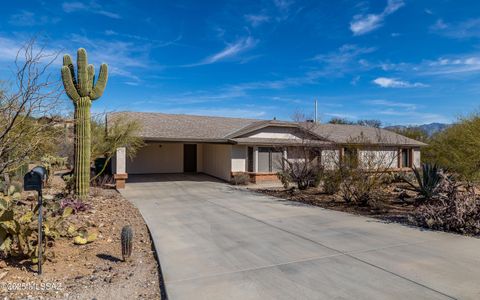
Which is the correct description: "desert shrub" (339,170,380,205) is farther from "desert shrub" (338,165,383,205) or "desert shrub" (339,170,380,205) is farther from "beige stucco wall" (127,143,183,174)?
"beige stucco wall" (127,143,183,174)

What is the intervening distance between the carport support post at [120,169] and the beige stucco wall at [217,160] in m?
6.09

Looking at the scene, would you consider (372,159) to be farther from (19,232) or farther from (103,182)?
(103,182)

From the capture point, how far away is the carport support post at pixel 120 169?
15.6 m

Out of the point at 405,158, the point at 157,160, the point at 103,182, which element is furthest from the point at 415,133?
the point at 103,182

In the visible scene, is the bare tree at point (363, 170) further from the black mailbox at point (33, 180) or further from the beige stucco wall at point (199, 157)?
the beige stucco wall at point (199, 157)

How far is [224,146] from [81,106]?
10.3m

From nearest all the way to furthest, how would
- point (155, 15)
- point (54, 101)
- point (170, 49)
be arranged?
1. point (54, 101)
2. point (155, 15)
3. point (170, 49)

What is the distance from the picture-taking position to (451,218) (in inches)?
288

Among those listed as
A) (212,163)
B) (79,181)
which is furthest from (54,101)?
(212,163)

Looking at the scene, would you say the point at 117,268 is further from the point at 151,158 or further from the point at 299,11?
the point at 151,158

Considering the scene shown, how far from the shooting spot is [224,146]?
776 inches

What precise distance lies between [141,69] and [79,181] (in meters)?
9.80

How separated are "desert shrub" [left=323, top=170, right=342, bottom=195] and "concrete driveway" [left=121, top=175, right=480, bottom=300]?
2.88 m

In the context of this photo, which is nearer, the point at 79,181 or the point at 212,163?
the point at 79,181
